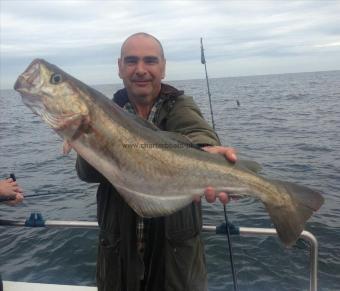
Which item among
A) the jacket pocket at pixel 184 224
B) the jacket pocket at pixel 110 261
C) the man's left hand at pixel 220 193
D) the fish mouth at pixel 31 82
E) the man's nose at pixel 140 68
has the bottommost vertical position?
the jacket pocket at pixel 110 261

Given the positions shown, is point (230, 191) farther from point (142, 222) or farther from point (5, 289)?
point (5, 289)

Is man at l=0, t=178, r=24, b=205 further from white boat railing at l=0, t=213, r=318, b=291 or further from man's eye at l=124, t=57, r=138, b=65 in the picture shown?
man's eye at l=124, t=57, r=138, b=65

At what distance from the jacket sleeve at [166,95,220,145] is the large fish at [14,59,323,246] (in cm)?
24

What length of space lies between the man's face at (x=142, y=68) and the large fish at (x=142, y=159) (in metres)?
0.50

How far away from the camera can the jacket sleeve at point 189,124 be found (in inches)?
153

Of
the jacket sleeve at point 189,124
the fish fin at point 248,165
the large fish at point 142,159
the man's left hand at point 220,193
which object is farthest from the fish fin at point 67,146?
the fish fin at point 248,165

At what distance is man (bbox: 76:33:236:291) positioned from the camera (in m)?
3.73

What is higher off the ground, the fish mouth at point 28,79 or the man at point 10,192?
the fish mouth at point 28,79

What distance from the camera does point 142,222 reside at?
384cm

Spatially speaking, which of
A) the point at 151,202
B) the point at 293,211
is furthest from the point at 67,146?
the point at 293,211

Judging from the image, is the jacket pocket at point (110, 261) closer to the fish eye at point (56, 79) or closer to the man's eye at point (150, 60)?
the fish eye at point (56, 79)

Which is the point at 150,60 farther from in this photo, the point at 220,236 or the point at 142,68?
the point at 220,236

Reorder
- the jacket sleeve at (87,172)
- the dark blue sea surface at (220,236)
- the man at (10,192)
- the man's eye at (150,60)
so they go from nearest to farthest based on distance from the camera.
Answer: the jacket sleeve at (87,172), the man's eye at (150,60), the man at (10,192), the dark blue sea surface at (220,236)

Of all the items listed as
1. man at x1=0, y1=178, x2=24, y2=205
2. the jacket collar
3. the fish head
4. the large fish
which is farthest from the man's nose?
man at x1=0, y1=178, x2=24, y2=205
